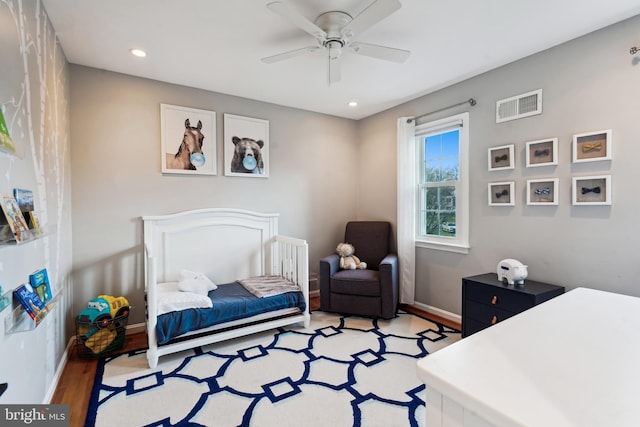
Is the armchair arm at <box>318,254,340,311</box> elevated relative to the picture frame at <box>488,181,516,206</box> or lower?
lower

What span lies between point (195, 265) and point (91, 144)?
1.42 meters

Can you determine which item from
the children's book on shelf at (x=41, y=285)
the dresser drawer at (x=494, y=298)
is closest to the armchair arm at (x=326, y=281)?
the dresser drawer at (x=494, y=298)

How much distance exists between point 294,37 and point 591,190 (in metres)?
2.39

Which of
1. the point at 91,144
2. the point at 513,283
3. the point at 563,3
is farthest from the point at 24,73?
the point at 513,283

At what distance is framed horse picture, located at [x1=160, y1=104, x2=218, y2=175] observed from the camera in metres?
3.03

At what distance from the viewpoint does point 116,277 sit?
2852 millimetres

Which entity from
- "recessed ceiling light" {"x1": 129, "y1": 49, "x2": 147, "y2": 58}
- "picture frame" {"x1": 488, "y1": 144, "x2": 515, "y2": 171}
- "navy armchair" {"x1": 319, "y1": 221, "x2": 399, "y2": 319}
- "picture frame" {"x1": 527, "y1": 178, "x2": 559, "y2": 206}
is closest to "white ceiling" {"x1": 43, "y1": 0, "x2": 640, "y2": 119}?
"recessed ceiling light" {"x1": 129, "y1": 49, "x2": 147, "y2": 58}

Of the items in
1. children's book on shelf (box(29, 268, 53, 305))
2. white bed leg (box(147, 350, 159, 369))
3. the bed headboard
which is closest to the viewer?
children's book on shelf (box(29, 268, 53, 305))

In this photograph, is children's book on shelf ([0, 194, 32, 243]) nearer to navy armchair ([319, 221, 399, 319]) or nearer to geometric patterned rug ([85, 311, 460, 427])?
geometric patterned rug ([85, 311, 460, 427])

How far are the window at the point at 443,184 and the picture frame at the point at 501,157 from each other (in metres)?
0.25

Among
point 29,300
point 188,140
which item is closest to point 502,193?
point 188,140

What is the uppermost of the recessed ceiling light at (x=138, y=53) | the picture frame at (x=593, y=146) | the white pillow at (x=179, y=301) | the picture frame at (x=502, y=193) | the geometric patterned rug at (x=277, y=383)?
the recessed ceiling light at (x=138, y=53)

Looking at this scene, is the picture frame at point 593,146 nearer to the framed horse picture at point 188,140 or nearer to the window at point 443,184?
the window at point 443,184

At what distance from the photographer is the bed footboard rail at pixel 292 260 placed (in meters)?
3.00
